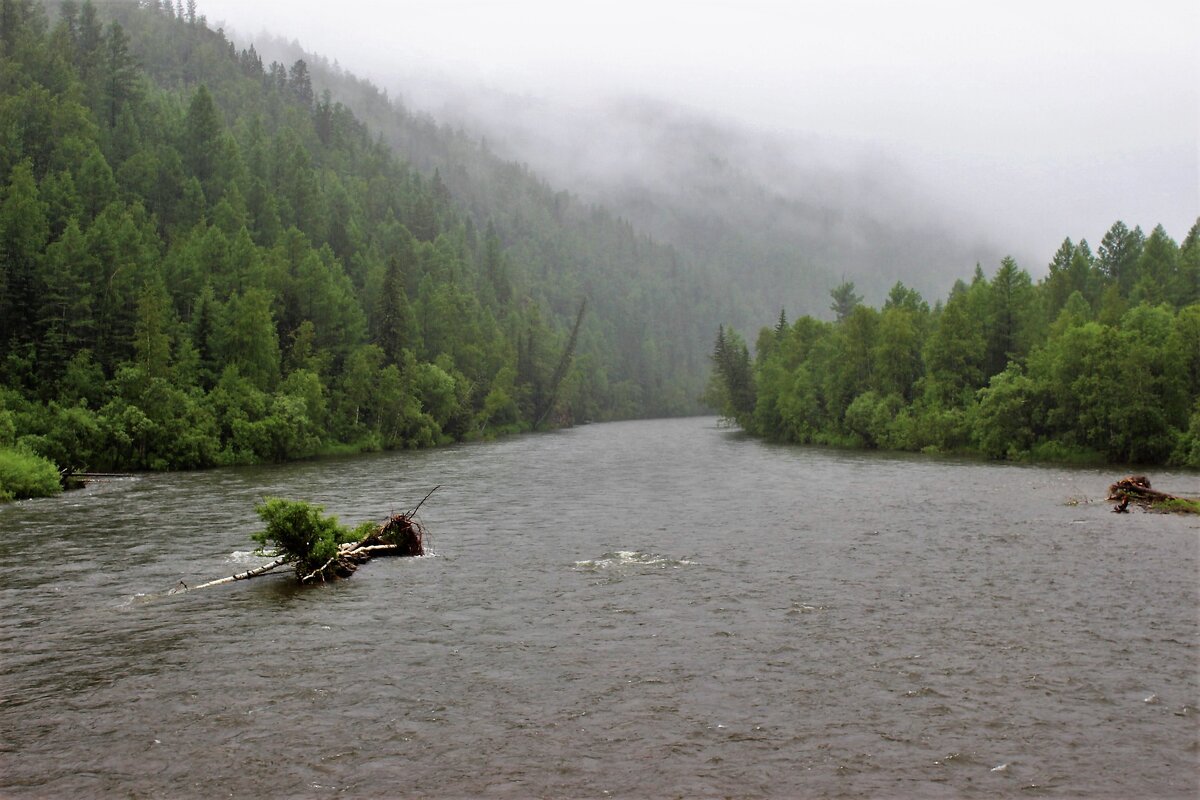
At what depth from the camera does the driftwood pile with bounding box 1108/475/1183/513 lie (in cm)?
5269

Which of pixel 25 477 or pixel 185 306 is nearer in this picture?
pixel 25 477

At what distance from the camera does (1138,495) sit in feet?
176

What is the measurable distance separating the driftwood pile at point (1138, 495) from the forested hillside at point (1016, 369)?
1322 inches

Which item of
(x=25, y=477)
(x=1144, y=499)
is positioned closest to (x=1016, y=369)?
(x=1144, y=499)

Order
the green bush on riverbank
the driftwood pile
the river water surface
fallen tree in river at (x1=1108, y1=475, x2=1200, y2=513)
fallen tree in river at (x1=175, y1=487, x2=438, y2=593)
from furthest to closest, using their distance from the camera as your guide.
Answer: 1. the green bush on riverbank
2. the driftwood pile
3. fallen tree in river at (x1=1108, y1=475, x2=1200, y2=513)
4. fallen tree in river at (x1=175, y1=487, x2=438, y2=593)
5. the river water surface

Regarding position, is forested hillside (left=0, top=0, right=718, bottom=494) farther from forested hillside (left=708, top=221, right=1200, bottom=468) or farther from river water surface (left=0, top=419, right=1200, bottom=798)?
forested hillside (left=708, top=221, right=1200, bottom=468)

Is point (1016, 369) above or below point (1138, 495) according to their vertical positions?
above

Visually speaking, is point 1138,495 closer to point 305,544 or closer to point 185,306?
point 305,544

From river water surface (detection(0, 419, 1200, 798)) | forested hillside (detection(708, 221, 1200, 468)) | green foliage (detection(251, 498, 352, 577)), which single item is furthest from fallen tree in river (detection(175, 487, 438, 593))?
forested hillside (detection(708, 221, 1200, 468))

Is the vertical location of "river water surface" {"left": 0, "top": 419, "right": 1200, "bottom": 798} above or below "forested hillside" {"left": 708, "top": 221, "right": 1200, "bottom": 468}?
below

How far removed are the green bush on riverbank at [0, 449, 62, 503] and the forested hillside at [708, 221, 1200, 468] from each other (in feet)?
309

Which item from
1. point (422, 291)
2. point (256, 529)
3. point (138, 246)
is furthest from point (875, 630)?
point (422, 291)

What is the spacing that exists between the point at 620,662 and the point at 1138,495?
44.8 meters

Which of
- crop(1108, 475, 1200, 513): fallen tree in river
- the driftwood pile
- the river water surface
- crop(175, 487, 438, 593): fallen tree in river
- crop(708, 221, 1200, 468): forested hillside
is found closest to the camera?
the river water surface
